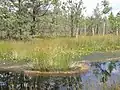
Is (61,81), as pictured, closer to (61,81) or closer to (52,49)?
(61,81)

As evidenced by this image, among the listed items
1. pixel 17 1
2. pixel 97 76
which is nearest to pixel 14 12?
pixel 17 1

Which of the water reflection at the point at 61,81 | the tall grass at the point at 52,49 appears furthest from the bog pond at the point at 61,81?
the tall grass at the point at 52,49

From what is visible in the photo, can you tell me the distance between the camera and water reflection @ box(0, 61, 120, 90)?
7375mm

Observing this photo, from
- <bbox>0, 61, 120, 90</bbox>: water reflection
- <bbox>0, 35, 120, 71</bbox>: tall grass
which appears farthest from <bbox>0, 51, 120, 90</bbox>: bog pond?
<bbox>0, 35, 120, 71</bbox>: tall grass

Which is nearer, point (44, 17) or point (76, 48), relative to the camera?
point (76, 48)

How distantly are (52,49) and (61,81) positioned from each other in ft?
7.59

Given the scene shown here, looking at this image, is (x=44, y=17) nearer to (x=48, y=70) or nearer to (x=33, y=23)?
(x=33, y=23)

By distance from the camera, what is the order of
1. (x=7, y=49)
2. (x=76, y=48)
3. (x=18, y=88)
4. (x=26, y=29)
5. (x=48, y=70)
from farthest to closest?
(x=26, y=29)
(x=76, y=48)
(x=7, y=49)
(x=48, y=70)
(x=18, y=88)

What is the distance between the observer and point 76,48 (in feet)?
54.7

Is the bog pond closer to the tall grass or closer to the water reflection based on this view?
the water reflection

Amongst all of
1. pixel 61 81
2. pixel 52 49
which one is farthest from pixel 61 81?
pixel 52 49

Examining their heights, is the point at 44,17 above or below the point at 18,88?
above

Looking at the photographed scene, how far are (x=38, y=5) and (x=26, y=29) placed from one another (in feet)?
8.18

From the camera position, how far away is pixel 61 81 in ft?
27.6
